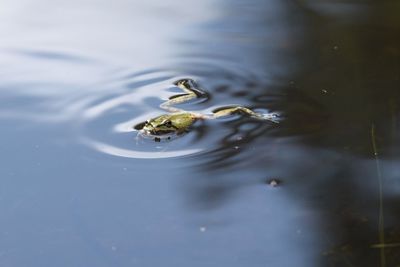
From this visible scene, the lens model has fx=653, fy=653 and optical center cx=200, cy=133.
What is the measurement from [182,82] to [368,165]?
0.74 meters

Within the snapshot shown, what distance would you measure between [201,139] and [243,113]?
7.8 inches

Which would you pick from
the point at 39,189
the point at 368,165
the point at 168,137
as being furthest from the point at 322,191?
the point at 39,189

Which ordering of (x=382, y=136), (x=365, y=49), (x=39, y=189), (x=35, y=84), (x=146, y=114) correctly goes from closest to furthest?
(x=39, y=189) → (x=382, y=136) → (x=146, y=114) → (x=35, y=84) → (x=365, y=49)

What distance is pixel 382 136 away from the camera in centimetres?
198

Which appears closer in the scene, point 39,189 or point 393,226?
point 393,226

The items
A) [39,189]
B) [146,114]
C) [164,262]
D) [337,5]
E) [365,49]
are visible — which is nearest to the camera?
[164,262]

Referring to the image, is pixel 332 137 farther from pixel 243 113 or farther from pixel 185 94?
pixel 185 94

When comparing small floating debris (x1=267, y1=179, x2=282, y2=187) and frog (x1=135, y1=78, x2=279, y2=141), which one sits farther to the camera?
frog (x1=135, y1=78, x2=279, y2=141)

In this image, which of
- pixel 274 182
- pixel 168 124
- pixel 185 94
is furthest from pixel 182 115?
pixel 274 182

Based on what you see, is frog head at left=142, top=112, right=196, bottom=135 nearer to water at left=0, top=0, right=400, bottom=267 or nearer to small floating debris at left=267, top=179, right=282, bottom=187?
water at left=0, top=0, right=400, bottom=267

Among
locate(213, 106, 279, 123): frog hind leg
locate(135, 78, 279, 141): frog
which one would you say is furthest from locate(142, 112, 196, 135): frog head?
locate(213, 106, 279, 123): frog hind leg

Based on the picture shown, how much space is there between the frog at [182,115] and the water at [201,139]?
0.03 m

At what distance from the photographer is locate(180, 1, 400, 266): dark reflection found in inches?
66.4

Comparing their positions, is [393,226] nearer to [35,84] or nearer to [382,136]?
[382,136]
